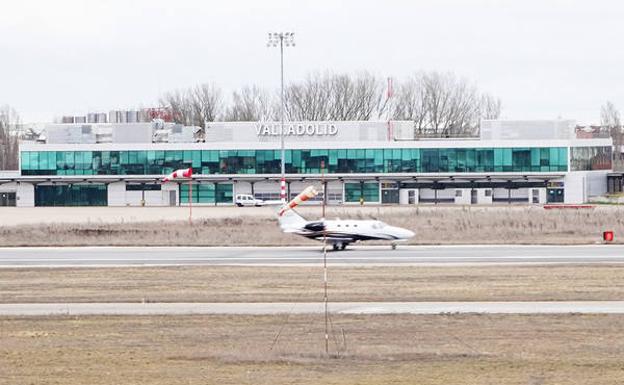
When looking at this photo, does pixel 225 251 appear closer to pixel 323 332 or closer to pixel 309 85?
pixel 323 332

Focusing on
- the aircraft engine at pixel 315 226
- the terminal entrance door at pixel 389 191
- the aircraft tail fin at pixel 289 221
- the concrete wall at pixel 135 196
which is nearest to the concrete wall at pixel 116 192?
the concrete wall at pixel 135 196

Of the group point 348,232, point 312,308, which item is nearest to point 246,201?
point 348,232

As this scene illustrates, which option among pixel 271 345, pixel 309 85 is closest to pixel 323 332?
pixel 271 345

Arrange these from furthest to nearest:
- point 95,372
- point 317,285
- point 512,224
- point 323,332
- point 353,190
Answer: point 353,190 < point 512,224 < point 317,285 < point 323,332 < point 95,372

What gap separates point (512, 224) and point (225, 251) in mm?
22349

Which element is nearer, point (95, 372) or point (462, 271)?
point (95, 372)

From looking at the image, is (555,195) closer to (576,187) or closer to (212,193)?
(576,187)

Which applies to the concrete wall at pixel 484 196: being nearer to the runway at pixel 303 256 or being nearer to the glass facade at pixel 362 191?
the glass facade at pixel 362 191

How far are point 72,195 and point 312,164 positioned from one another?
26931 mm

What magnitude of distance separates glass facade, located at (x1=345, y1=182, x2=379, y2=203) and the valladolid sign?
20.0ft

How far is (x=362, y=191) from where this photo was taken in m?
120

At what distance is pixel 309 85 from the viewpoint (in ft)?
538

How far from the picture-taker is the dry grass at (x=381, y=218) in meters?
64.7

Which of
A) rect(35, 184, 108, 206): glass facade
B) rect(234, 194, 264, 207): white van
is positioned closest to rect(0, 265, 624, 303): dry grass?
rect(234, 194, 264, 207): white van
